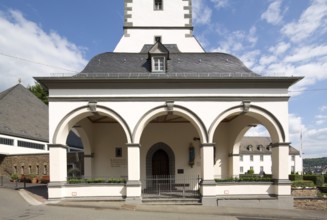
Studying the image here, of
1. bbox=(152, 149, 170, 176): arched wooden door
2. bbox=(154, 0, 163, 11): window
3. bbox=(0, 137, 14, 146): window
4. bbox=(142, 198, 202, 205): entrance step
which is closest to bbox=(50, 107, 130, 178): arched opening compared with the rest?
bbox=(152, 149, 170, 176): arched wooden door

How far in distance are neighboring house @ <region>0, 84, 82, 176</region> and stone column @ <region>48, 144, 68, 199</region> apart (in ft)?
47.4

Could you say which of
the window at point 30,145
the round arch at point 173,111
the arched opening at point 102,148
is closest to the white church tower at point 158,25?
the arched opening at point 102,148

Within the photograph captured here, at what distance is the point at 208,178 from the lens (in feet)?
49.0

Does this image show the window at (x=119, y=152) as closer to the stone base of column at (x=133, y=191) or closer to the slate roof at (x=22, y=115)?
the stone base of column at (x=133, y=191)

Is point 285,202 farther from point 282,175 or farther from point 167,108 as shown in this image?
point 167,108

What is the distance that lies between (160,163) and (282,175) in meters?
7.26

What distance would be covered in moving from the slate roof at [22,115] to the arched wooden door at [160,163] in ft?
66.7

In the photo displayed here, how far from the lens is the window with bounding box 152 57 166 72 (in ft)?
52.9

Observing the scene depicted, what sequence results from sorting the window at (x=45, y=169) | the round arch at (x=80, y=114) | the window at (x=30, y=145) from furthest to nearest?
the window at (x=30, y=145) < the window at (x=45, y=169) < the round arch at (x=80, y=114)

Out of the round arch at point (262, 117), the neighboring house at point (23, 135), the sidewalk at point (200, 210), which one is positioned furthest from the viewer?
the neighboring house at point (23, 135)

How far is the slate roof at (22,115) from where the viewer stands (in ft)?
110

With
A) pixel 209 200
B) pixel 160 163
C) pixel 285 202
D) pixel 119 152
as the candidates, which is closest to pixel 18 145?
pixel 119 152

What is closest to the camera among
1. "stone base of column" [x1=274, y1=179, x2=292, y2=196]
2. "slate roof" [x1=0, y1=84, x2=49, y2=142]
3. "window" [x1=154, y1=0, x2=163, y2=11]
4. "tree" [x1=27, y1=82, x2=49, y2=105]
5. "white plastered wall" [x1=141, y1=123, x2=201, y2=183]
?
"stone base of column" [x1=274, y1=179, x2=292, y2=196]

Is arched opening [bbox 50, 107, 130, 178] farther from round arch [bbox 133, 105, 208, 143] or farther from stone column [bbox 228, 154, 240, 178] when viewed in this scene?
stone column [bbox 228, 154, 240, 178]
